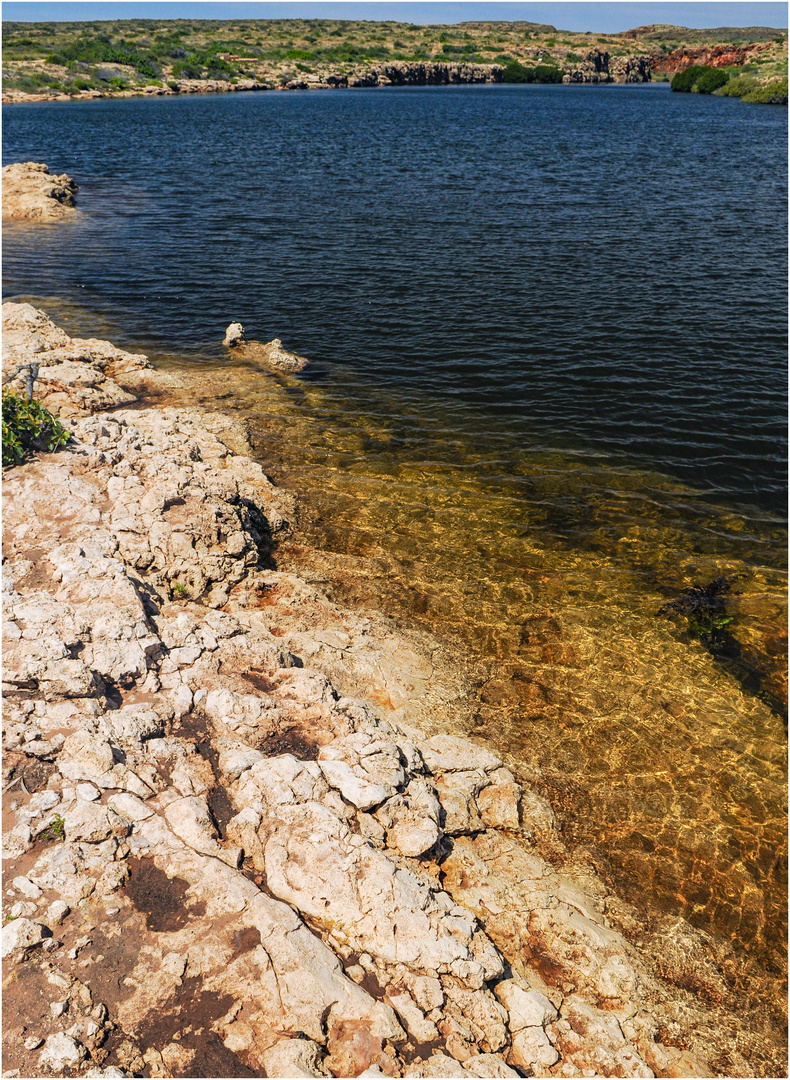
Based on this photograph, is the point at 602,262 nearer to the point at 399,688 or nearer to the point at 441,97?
the point at 399,688

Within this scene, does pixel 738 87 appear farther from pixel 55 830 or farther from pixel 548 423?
pixel 55 830

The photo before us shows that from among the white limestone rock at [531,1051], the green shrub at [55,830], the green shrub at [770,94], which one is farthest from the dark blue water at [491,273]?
the green shrub at [770,94]

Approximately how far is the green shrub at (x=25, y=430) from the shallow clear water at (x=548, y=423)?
21.0 ft

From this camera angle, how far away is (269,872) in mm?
8531

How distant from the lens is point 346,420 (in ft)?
77.7

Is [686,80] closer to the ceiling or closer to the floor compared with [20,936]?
closer to the ceiling

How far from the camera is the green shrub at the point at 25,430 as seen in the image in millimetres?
15242

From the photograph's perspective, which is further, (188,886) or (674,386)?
(674,386)

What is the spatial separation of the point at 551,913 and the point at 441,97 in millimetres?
176147

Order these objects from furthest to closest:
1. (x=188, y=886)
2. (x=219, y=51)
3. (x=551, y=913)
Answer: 1. (x=219, y=51)
2. (x=551, y=913)
3. (x=188, y=886)

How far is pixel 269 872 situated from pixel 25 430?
40.4 feet

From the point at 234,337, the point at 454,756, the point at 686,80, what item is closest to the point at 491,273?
the point at 234,337

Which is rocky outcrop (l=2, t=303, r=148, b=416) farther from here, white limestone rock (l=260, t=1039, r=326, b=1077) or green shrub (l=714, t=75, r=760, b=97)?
green shrub (l=714, t=75, r=760, b=97)

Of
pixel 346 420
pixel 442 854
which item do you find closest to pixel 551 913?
pixel 442 854
